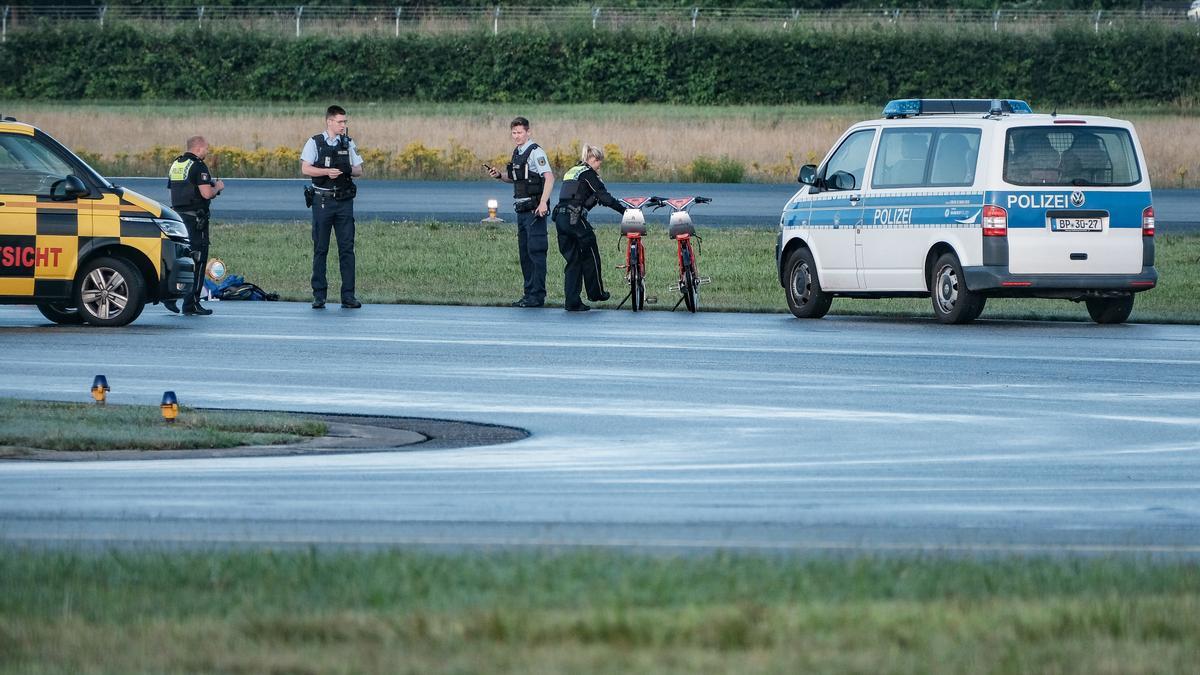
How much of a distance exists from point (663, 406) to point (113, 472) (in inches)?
156

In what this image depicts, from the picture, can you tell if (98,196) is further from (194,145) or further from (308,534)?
(308,534)

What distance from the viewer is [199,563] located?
290 inches

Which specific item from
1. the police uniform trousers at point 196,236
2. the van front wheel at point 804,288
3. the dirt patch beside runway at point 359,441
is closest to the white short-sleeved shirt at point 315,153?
the police uniform trousers at point 196,236

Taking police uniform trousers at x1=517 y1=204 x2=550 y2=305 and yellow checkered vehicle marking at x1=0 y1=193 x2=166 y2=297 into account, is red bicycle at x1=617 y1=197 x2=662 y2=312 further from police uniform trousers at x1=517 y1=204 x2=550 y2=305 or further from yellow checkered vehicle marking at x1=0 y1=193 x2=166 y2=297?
yellow checkered vehicle marking at x1=0 y1=193 x2=166 y2=297

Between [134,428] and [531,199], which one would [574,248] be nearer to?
[531,199]

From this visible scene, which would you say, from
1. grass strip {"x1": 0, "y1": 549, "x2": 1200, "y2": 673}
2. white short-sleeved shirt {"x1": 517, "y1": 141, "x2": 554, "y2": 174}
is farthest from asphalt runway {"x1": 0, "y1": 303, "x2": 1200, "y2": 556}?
white short-sleeved shirt {"x1": 517, "y1": 141, "x2": 554, "y2": 174}

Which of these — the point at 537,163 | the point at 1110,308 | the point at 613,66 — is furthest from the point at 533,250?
the point at 613,66

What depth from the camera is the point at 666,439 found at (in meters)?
11.5

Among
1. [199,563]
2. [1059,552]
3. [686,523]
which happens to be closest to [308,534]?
[199,563]

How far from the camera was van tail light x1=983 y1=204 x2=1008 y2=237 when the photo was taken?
1898 centimetres

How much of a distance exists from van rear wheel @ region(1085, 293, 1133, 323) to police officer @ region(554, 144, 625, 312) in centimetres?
482

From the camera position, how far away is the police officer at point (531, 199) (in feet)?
71.8

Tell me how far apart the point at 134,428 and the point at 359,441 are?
1252 millimetres

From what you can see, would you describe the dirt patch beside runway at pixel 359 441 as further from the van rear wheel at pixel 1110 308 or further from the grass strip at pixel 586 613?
the van rear wheel at pixel 1110 308
